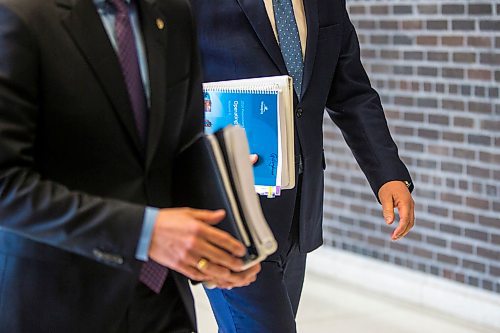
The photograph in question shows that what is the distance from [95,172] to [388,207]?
1.32 m

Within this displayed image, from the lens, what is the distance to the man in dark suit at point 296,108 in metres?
2.77

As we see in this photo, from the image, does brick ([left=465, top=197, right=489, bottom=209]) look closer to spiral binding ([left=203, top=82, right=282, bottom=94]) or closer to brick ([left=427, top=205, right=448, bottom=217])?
brick ([left=427, top=205, right=448, bottom=217])

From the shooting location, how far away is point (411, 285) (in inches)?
193

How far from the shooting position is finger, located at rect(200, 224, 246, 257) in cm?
166

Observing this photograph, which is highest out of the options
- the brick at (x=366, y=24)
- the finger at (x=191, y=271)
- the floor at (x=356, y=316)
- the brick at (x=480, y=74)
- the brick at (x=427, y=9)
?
the finger at (x=191, y=271)

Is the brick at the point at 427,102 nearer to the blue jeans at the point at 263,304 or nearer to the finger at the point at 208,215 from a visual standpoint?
the blue jeans at the point at 263,304

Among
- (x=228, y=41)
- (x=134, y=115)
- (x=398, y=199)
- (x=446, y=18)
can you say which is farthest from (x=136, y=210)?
(x=446, y=18)

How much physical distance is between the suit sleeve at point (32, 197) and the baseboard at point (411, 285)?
10.4 ft

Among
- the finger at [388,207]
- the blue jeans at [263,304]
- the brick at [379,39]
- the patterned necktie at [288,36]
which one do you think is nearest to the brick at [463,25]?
the brick at [379,39]

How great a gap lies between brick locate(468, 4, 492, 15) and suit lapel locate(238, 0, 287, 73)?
1.91 meters

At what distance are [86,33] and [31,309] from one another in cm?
51

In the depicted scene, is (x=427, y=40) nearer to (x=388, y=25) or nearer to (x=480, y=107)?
(x=388, y=25)

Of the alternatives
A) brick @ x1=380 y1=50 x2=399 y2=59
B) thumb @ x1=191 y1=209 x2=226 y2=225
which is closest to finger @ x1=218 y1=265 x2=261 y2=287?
thumb @ x1=191 y1=209 x2=226 y2=225

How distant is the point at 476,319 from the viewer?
459cm
